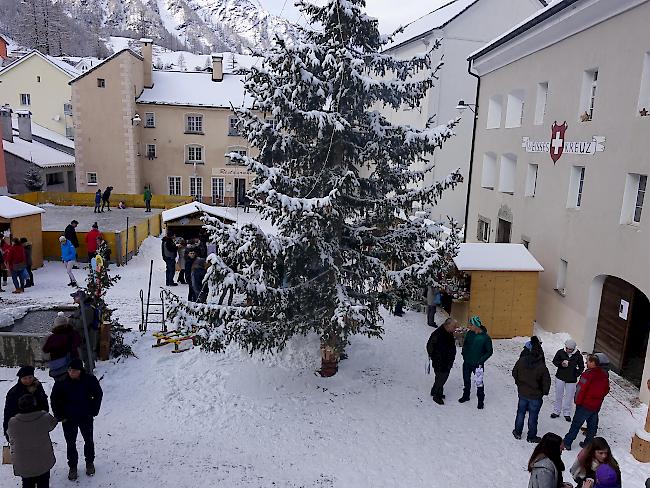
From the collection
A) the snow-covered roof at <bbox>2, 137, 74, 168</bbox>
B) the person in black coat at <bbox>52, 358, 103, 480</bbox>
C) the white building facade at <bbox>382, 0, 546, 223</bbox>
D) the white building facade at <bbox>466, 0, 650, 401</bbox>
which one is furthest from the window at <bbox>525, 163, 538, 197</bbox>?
the snow-covered roof at <bbox>2, 137, 74, 168</bbox>

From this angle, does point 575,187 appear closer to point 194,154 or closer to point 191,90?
point 194,154

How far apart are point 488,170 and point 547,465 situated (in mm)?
16200

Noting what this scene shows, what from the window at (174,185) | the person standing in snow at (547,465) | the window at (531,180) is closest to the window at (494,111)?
the window at (531,180)

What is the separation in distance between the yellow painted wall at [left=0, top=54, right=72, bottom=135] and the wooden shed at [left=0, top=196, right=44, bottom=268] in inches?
1430

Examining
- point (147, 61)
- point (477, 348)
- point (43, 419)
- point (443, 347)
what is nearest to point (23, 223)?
point (43, 419)

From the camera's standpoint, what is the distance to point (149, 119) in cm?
4075

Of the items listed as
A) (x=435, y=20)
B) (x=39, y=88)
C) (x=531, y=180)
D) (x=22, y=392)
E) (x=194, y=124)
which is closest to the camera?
(x=22, y=392)

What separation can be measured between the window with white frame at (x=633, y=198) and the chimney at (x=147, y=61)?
125 feet

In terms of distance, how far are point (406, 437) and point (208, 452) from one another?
3220 millimetres

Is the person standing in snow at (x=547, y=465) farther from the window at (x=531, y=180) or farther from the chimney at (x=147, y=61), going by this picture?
the chimney at (x=147, y=61)

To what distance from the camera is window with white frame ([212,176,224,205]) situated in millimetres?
42219

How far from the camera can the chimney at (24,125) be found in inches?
1582

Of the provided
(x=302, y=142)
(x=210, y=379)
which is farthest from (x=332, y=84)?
(x=210, y=379)

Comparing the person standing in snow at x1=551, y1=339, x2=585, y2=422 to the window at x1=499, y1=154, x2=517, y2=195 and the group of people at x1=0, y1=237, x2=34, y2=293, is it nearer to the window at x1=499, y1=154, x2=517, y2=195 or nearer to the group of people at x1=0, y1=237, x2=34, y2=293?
the window at x1=499, y1=154, x2=517, y2=195
